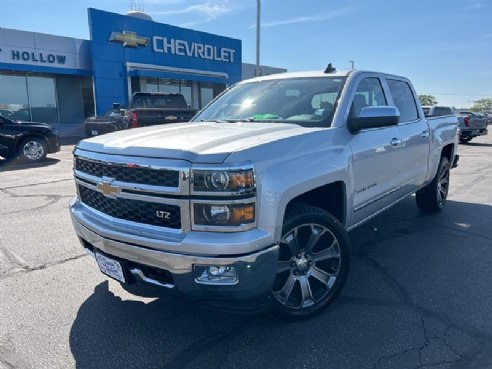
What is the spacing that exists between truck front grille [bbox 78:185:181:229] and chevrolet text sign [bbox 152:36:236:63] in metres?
23.4

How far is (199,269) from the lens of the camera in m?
2.35

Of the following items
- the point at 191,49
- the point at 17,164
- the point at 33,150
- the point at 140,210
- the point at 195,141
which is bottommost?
the point at 17,164

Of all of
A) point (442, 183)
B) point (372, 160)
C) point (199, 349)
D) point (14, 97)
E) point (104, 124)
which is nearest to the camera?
point (199, 349)

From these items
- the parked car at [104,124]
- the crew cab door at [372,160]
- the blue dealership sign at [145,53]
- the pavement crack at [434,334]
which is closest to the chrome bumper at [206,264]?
the pavement crack at [434,334]

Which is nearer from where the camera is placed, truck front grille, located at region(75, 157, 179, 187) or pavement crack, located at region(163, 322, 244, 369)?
truck front grille, located at region(75, 157, 179, 187)

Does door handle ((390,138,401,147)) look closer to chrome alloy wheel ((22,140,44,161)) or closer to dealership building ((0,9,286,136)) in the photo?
chrome alloy wheel ((22,140,44,161))

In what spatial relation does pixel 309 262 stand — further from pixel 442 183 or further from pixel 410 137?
pixel 442 183

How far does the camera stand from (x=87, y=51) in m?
22.7

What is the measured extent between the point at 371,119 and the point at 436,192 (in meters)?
3.20

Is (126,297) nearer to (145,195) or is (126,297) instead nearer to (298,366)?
(145,195)

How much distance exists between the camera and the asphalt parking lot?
2.58 m

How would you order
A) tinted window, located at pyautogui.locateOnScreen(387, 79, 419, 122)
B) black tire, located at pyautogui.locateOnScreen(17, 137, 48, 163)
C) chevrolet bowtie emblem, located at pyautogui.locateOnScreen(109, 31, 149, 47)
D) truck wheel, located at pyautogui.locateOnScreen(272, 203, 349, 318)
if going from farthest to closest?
chevrolet bowtie emblem, located at pyautogui.locateOnScreen(109, 31, 149, 47)
black tire, located at pyautogui.locateOnScreen(17, 137, 48, 163)
tinted window, located at pyautogui.locateOnScreen(387, 79, 419, 122)
truck wheel, located at pyautogui.locateOnScreen(272, 203, 349, 318)

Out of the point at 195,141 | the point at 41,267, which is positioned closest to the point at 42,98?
the point at 41,267

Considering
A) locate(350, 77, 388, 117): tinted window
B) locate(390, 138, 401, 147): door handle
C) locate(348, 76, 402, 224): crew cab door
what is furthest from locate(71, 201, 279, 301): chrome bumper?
locate(390, 138, 401, 147): door handle
